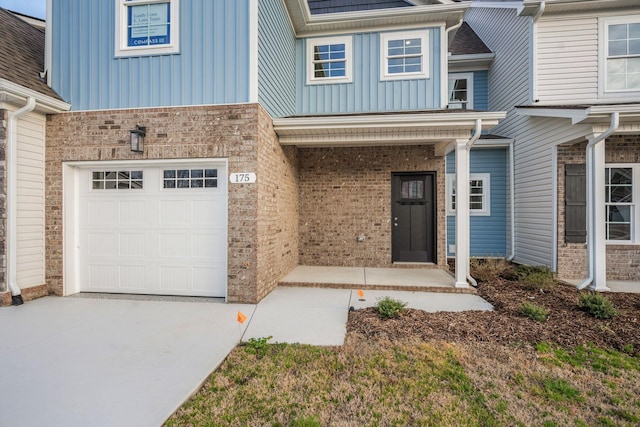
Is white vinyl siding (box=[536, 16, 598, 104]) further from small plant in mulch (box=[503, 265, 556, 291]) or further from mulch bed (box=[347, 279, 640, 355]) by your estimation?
mulch bed (box=[347, 279, 640, 355])

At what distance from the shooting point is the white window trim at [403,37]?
24.4 feet

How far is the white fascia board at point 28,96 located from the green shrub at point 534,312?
309 inches

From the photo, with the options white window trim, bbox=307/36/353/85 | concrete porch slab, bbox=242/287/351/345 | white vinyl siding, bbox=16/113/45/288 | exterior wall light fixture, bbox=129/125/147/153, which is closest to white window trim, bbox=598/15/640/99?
white window trim, bbox=307/36/353/85

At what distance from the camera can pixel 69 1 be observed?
554cm

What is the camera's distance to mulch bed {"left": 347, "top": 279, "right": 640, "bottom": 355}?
386 cm

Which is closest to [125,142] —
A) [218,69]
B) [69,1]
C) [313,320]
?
[218,69]

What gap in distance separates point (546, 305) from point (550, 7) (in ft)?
21.9

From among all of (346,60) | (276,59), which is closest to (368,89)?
(346,60)

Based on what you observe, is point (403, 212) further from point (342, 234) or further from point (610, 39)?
point (610, 39)

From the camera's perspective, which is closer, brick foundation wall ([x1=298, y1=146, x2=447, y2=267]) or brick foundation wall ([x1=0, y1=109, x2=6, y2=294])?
brick foundation wall ([x1=0, y1=109, x2=6, y2=294])

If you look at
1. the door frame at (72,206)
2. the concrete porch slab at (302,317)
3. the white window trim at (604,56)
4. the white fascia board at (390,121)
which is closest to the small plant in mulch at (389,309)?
the concrete porch slab at (302,317)

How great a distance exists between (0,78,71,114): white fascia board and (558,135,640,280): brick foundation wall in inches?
376

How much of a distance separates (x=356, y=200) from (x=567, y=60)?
18.9ft

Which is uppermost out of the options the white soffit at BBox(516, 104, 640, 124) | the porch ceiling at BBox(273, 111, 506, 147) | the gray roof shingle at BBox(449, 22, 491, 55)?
the gray roof shingle at BBox(449, 22, 491, 55)
